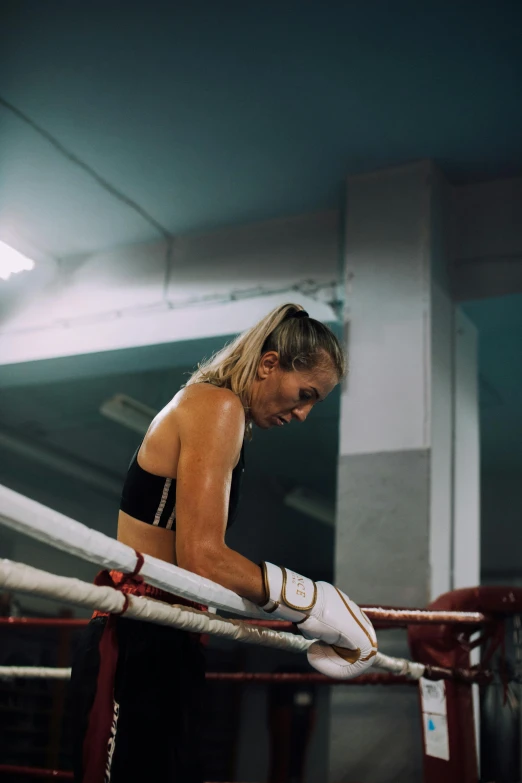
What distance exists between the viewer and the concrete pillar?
10.1 ft

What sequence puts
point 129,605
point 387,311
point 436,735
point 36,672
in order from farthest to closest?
point 387,311
point 36,672
point 436,735
point 129,605

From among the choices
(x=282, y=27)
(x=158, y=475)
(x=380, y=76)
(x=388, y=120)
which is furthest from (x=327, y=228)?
(x=158, y=475)

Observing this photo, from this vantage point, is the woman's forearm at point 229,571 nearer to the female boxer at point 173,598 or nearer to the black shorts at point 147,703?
the female boxer at point 173,598

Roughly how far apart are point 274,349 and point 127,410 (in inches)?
167

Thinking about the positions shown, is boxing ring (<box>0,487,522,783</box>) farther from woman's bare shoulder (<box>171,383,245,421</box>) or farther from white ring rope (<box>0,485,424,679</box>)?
woman's bare shoulder (<box>171,383,245,421</box>)

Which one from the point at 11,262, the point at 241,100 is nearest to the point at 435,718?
the point at 241,100

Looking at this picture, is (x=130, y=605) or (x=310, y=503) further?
(x=310, y=503)

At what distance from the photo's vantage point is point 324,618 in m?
1.29

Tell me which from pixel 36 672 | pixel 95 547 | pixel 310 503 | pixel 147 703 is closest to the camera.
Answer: pixel 95 547

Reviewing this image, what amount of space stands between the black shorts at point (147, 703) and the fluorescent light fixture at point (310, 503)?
6.38 m

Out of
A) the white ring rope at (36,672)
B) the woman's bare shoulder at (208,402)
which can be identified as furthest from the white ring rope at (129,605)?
the white ring rope at (36,672)

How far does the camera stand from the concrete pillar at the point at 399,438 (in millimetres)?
3080

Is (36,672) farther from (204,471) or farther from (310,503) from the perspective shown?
(310,503)

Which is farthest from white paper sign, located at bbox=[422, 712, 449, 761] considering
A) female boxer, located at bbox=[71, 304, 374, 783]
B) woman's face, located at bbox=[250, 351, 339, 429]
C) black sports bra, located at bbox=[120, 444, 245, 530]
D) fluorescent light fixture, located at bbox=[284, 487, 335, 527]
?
fluorescent light fixture, located at bbox=[284, 487, 335, 527]
